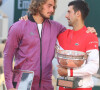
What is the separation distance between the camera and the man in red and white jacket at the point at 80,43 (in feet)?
8.76

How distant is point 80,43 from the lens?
9.05 feet

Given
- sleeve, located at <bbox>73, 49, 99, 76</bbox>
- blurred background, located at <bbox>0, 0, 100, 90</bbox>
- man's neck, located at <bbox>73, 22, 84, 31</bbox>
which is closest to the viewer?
sleeve, located at <bbox>73, 49, 99, 76</bbox>

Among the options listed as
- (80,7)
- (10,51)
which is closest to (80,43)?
(80,7)

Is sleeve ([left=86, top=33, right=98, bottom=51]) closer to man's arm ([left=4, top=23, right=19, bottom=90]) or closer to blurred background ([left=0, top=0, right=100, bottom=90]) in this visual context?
man's arm ([left=4, top=23, right=19, bottom=90])

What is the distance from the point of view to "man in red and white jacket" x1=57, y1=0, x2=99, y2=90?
2670 mm

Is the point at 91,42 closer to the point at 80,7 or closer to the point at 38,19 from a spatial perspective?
the point at 80,7

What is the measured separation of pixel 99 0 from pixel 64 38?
14.8 feet

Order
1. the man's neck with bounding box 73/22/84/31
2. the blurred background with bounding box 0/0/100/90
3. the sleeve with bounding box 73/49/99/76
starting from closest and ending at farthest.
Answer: the sleeve with bounding box 73/49/99/76 → the man's neck with bounding box 73/22/84/31 → the blurred background with bounding box 0/0/100/90

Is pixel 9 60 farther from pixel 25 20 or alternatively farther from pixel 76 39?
pixel 76 39

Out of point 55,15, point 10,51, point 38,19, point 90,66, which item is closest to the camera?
point 90,66

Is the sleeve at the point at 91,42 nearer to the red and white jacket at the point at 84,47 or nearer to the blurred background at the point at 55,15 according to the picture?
the red and white jacket at the point at 84,47

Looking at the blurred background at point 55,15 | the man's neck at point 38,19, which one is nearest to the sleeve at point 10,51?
the man's neck at point 38,19

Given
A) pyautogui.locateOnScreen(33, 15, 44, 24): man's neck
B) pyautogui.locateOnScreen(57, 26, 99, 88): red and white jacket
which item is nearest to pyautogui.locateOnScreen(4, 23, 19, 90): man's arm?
pyautogui.locateOnScreen(33, 15, 44, 24): man's neck

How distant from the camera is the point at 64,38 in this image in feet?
9.46
